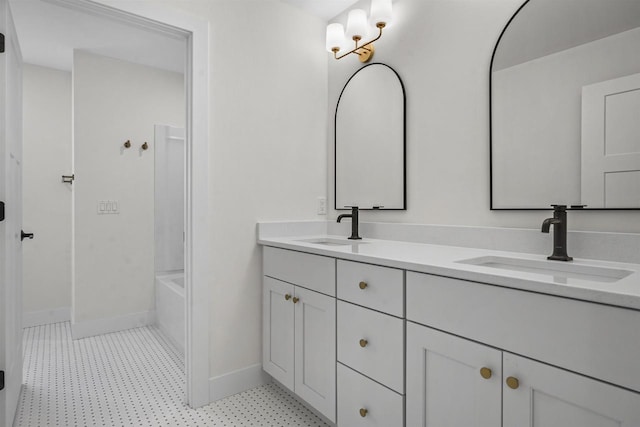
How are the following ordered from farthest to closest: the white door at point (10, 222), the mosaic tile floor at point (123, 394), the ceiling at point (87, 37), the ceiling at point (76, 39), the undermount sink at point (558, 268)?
the ceiling at point (76, 39), the ceiling at point (87, 37), the mosaic tile floor at point (123, 394), the white door at point (10, 222), the undermount sink at point (558, 268)

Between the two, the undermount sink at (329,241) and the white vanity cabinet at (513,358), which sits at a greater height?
the undermount sink at (329,241)

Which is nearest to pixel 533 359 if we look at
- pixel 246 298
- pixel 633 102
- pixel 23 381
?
pixel 633 102

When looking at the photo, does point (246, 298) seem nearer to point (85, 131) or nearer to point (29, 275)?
point (85, 131)

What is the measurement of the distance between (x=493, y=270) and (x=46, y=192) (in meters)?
3.74

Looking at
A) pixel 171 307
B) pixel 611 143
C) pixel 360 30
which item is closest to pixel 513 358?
pixel 611 143

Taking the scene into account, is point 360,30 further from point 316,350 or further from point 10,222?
point 10,222

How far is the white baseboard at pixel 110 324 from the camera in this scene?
9.60 feet

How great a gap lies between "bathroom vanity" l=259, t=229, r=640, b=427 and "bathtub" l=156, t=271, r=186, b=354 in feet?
3.76

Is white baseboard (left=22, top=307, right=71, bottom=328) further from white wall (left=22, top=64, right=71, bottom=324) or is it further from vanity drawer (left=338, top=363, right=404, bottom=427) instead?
vanity drawer (left=338, top=363, right=404, bottom=427)

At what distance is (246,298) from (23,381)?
1424 mm

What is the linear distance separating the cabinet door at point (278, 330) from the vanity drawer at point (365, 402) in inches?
15.9

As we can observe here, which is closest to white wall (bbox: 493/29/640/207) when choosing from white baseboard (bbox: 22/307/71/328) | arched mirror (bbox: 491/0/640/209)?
arched mirror (bbox: 491/0/640/209)

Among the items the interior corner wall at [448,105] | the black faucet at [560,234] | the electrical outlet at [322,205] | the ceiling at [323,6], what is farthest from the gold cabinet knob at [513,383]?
the ceiling at [323,6]

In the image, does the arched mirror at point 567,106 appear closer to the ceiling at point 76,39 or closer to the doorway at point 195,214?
the doorway at point 195,214
